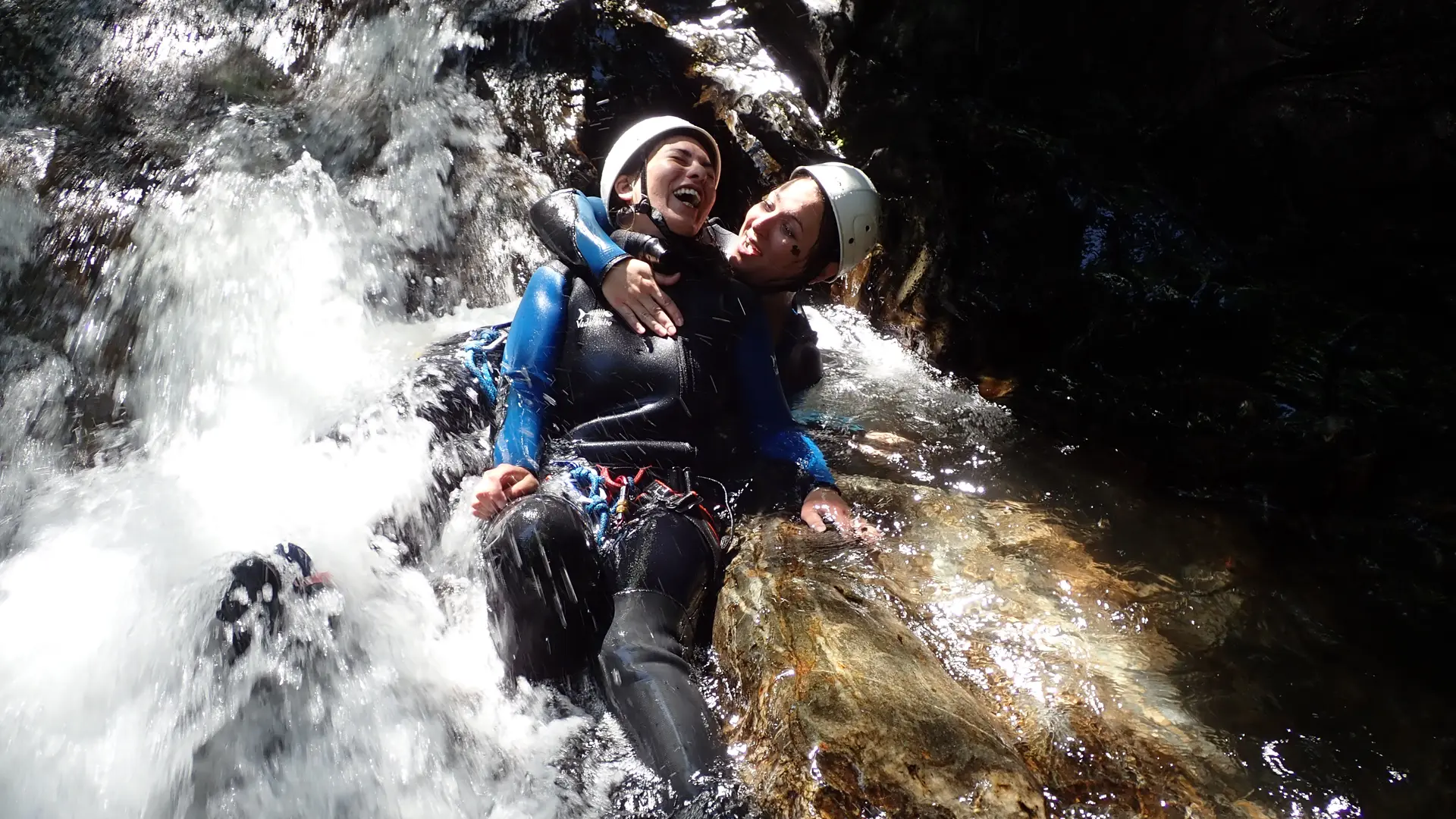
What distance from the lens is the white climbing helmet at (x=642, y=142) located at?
134 inches

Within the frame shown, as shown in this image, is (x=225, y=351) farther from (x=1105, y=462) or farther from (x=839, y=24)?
(x=1105, y=462)

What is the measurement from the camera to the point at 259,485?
12.3 ft

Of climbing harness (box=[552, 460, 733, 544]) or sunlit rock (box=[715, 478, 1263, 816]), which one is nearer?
sunlit rock (box=[715, 478, 1263, 816])

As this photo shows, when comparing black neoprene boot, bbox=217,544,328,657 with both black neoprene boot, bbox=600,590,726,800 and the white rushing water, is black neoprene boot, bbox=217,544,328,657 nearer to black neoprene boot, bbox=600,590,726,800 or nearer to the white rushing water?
the white rushing water

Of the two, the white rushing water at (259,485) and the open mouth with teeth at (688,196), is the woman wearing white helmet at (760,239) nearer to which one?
the open mouth with teeth at (688,196)

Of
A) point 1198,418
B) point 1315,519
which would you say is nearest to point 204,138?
point 1198,418

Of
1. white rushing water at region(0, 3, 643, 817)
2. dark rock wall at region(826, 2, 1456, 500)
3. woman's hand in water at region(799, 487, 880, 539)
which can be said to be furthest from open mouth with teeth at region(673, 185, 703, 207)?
dark rock wall at region(826, 2, 1456, 500)

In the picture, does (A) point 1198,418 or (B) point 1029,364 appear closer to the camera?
(A) point 1198,418

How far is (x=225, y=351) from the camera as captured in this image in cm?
471

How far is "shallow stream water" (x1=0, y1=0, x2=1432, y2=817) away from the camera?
226cm

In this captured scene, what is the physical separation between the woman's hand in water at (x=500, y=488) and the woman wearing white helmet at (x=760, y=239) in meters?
0.72

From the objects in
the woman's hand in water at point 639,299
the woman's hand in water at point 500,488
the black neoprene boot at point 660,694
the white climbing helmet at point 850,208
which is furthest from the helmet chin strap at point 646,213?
the black neoprene boot at point 660,694

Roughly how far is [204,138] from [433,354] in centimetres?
366

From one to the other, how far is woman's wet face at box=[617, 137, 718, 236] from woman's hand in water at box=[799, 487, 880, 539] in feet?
3.94
